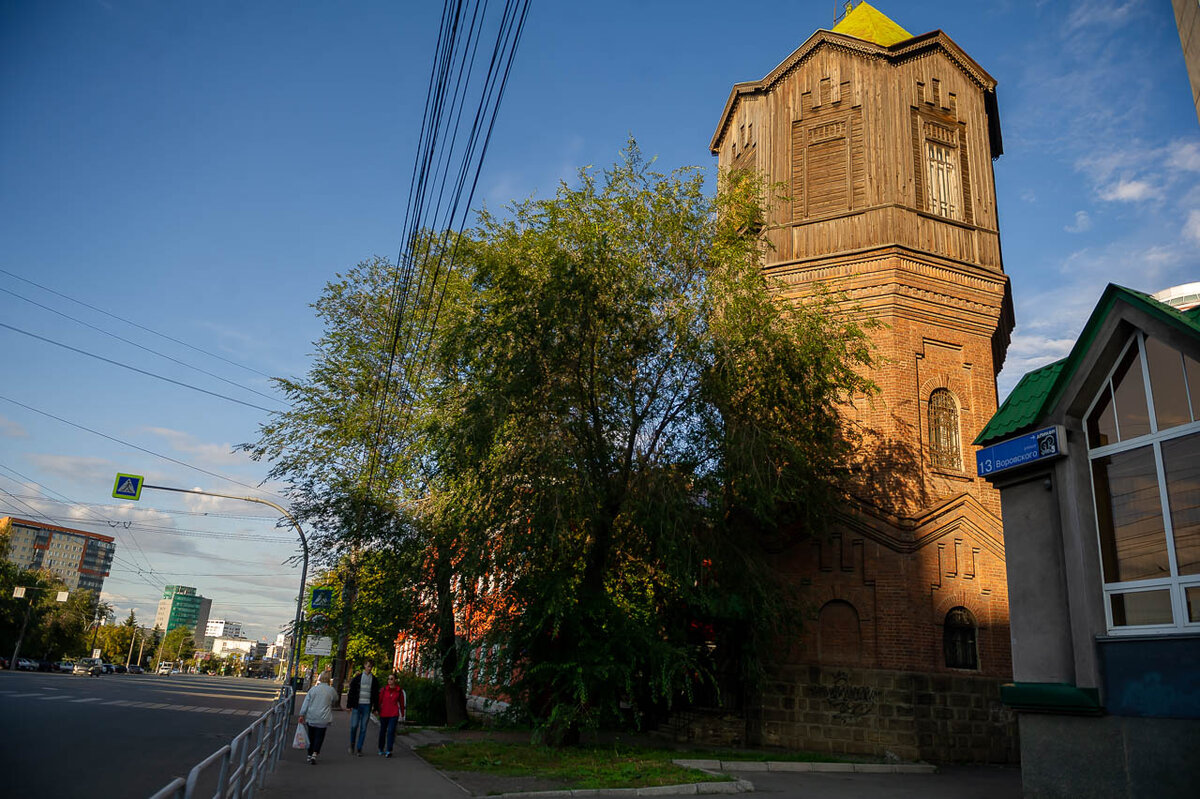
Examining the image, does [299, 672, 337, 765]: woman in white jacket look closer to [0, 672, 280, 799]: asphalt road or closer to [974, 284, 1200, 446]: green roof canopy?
[0, 672, 280, 799]: asphalt road

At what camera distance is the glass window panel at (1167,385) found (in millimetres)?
8562

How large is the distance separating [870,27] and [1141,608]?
21.4 m

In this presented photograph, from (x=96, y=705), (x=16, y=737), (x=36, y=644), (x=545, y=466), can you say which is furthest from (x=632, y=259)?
(x=36, y=644)

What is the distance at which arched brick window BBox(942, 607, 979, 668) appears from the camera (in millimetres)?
Answer: 17844

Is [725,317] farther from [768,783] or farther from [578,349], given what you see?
[768,783]

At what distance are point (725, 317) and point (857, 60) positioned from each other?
11.9 metres

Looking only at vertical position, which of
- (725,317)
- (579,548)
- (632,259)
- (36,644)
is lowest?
(36,644)

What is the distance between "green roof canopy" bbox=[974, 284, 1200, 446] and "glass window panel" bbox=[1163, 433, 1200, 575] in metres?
1.25

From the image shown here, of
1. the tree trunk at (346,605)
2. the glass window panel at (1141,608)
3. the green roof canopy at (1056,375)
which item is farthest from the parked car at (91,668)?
the glass window panel at (1141,608)

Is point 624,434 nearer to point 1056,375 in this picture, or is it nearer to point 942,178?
point 1056,375

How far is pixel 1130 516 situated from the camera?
29.5ft

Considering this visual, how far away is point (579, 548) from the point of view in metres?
14.7

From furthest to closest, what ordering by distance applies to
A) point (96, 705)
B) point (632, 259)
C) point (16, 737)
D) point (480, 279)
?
point (96, 705) → point (480, 279) → point (632, 259) → point (16, 737)

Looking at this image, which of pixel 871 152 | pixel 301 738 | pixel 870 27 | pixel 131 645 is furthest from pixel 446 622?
pixel 131 645
